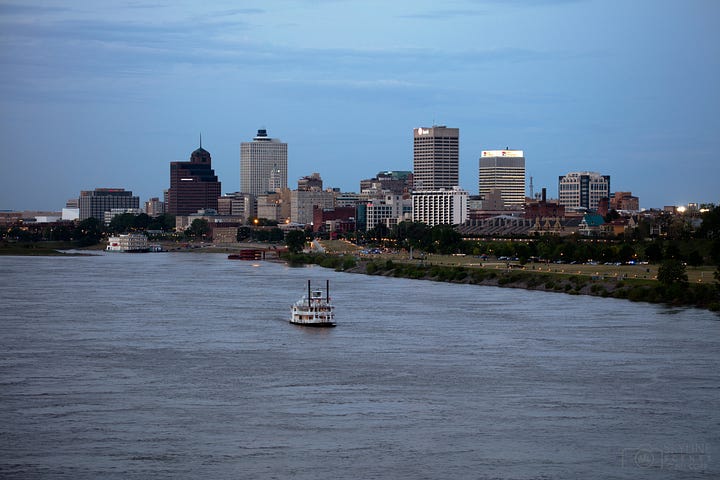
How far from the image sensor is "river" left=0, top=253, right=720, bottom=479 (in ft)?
124

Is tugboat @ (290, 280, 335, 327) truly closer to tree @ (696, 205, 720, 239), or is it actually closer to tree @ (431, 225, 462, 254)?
tree @ (696, 205, 720, 239)

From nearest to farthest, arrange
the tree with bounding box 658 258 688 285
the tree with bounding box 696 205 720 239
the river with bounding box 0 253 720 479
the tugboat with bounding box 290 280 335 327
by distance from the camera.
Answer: the river with bounding box 0 253 720 479, the tugboat with bounding box 290 280 335 327, the tree with bounding box 658 258 688 285, the tree with bounding box 696 205 720 239

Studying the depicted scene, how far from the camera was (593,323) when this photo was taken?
74312 millimetres

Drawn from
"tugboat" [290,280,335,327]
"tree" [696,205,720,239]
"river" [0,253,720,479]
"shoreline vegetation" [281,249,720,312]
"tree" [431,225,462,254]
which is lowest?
"river" [0,253,720,479]

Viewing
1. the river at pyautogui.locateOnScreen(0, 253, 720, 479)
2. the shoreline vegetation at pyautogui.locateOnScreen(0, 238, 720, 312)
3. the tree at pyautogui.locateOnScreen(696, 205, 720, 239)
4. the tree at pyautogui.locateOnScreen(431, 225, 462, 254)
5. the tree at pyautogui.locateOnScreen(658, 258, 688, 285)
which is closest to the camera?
the river at pyautogui.locateOnScreen(0, 253, 720, 479)

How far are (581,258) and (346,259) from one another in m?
39.0

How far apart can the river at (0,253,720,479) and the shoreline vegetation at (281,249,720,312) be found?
5.31 metres

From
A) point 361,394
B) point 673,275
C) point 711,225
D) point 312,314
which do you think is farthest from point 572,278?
point 361,394

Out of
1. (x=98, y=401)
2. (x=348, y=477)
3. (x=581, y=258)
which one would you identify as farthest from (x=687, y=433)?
(x=581, y=258)

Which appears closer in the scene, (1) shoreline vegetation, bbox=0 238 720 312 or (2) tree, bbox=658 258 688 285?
(1) shoreline vegetation, bbox=0 238 720 312

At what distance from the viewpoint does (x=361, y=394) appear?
47.8 metres

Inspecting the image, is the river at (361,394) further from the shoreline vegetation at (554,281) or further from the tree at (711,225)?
the tree at (711,225)

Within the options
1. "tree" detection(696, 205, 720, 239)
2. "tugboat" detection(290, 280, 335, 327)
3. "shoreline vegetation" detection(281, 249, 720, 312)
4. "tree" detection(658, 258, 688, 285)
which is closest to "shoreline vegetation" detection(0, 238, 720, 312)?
"shoreline vegetation" detection(281, 249, 720, 312)

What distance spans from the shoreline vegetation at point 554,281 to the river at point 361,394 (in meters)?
5.31
